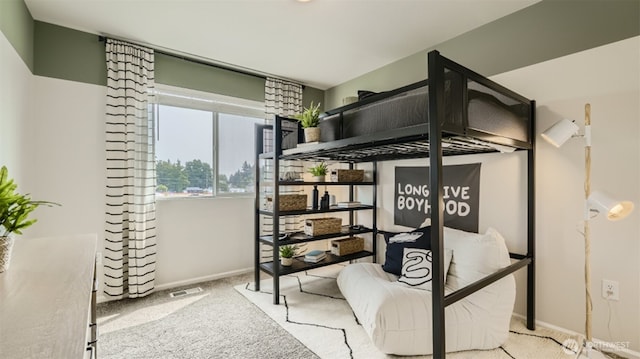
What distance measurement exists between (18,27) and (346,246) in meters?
3.19

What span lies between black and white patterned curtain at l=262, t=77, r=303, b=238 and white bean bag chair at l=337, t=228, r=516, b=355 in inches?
66.2

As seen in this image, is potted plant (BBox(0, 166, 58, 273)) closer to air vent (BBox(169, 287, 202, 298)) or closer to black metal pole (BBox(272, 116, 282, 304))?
black metal pole (BBox(272, 116, 282, 304))

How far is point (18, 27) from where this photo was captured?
2066mm

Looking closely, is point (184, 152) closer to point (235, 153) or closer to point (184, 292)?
point (235, 153)

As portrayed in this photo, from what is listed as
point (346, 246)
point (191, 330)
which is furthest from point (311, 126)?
point (191, 330)

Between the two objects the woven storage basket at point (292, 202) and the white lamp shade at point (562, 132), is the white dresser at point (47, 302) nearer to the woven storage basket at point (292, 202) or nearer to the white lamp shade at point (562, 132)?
the woven storage basket at point (292, 202)

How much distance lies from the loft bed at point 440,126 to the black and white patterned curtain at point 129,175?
1.51m

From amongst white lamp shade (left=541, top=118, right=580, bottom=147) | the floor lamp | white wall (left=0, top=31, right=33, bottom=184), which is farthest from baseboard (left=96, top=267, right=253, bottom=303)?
white lamp shade (left=541, top=118, right=580, bottom=147)

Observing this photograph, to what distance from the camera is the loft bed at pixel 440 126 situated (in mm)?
1417

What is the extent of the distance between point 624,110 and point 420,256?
1.57 metres

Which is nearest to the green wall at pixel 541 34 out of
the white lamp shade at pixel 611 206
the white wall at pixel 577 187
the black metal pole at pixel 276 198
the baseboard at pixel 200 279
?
the white wall at pixel 577 187

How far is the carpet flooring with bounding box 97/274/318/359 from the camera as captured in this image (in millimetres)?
1919

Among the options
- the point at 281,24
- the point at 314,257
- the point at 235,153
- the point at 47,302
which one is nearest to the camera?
the point at 47,302

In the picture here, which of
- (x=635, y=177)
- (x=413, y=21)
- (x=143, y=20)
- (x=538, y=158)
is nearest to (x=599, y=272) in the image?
(x=635, y=177)
